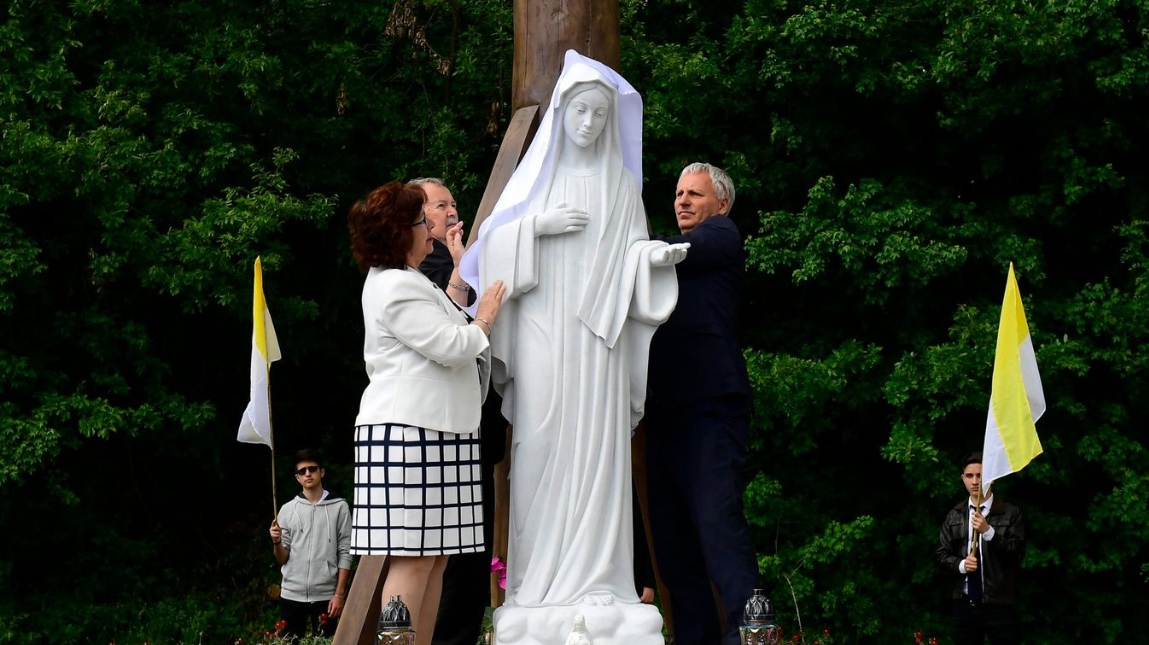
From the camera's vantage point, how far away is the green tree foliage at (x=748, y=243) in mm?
10359

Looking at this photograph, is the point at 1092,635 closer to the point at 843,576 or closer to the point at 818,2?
the point at 843,576

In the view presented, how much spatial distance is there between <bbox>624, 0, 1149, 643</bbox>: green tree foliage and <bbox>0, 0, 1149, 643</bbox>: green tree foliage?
0.08 feet

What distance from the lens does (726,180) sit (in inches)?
228

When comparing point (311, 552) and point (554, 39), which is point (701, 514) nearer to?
point (554, 39)

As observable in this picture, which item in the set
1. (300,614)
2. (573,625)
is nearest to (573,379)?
(573,625)

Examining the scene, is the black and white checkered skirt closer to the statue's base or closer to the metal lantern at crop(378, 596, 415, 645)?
the statue's base

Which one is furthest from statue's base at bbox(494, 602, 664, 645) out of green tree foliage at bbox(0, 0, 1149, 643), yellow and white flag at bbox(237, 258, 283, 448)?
green tree foliage at bbox(0, 0, 1149, 643)

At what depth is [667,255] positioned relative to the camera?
512cm

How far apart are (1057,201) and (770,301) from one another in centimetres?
219

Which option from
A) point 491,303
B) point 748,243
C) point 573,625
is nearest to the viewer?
point 573,625

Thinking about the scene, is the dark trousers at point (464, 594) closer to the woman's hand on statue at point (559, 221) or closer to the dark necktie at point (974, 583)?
the woman's hand on statue at point (559, 221)

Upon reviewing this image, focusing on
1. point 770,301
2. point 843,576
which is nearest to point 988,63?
point 770,301

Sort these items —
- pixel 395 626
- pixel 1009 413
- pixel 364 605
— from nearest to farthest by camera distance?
1. pixel 395 626
2. pixel 364 605
3. pixel 1009 413

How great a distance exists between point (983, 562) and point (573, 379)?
3581 mm
